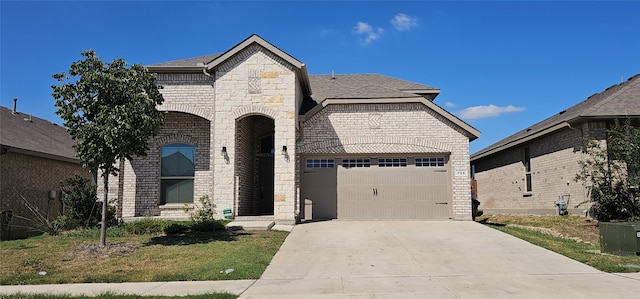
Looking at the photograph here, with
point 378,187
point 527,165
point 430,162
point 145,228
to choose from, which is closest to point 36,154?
point 145,228

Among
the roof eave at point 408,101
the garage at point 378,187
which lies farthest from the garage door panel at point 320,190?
the roof eave at point 408,101

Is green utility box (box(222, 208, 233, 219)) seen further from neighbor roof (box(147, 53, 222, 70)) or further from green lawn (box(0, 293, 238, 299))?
green lawn (box(0, 293, 238, 299))

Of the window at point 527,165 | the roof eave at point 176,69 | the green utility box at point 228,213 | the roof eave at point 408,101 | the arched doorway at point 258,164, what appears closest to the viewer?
the green utility box at point 228,213

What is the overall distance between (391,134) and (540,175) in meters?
7.85

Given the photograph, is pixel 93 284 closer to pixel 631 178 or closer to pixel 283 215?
pixel 283 215

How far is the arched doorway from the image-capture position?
1877 cm

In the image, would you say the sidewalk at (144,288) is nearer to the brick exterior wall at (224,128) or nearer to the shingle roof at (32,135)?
the brick exterior wall at (224,128)

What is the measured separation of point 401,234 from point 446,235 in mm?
1330

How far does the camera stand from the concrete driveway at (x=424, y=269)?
7.89 meters

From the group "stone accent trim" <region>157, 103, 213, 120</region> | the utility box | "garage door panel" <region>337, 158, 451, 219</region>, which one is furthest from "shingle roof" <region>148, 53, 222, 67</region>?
the utility box

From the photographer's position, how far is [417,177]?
1777 cm

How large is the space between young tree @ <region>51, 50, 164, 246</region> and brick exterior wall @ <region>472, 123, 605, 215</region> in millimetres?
15253

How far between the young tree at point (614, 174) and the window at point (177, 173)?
563 inches

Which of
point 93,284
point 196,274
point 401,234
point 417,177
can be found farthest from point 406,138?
point 93,284
